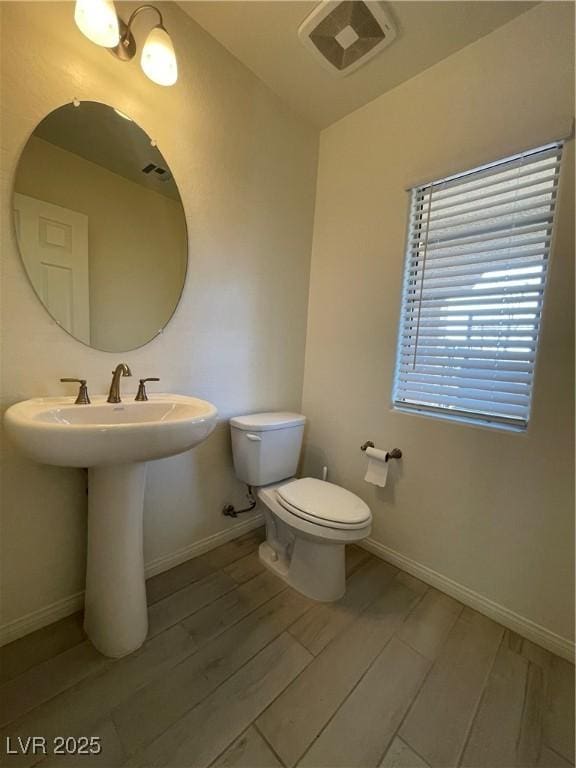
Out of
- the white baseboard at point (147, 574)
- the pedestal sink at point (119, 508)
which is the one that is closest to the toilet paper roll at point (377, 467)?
the white baseboard at point (147, 574)

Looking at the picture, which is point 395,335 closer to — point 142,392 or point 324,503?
point 324,503

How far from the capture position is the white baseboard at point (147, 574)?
1.09m

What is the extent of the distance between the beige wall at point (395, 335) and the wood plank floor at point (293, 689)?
0.31 meters

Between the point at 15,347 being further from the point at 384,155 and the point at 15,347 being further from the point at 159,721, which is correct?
the point at 384,155

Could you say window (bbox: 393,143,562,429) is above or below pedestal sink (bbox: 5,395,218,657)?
above

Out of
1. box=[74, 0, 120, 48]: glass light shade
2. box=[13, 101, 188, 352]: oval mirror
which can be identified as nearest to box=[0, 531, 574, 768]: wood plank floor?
box=[13, 101, 188, 352]: oval mirror

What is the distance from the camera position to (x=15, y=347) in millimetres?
993

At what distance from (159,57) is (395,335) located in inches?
54.7

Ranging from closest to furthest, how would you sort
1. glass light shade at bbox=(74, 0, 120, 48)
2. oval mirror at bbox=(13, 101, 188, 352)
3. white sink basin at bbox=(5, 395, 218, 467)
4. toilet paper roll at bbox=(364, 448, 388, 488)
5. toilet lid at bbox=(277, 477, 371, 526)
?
1. white sink basin at bbox=(5, 395, 218, 467)
2. glass light shade at bbox=(74, 0, 120, 48)
3. oval mirror at bbox=(13, 101, 188, 352)
4. toilet lid at bbox=(277, 477, 371, 526)
5. toilet paper roll at bbox=(364, 448, 388, 488)

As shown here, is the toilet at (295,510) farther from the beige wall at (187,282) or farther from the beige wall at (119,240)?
the beige wall at (119,240)

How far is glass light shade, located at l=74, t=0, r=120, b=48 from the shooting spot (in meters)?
0.89

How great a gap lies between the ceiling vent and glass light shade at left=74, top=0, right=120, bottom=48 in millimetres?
717

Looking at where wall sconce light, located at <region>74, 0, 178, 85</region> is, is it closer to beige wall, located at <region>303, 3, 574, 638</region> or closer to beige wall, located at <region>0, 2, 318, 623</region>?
beige wall, located at <region>0, 2, 318, 623</region>

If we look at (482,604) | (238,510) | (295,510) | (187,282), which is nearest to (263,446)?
(295,510)
